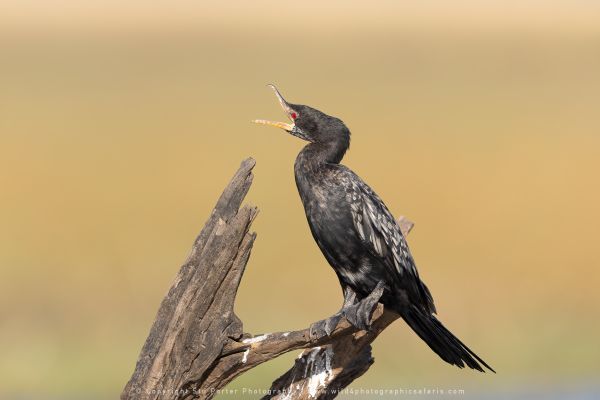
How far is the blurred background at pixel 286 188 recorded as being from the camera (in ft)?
50.8

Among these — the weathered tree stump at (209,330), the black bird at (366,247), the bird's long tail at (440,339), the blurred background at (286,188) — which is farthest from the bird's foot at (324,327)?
the blurred background at (286,188)

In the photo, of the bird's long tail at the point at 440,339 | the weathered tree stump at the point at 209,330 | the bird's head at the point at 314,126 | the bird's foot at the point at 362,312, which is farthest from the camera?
the bird's head at the point at 314,126

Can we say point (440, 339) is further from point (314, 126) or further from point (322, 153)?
point (314, 126)

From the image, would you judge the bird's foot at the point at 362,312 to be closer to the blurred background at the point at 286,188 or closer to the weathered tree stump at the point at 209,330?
the weathered tree stump at the point at 209,330

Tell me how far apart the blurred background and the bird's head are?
4532mm

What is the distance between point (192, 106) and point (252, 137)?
4493 millimetres

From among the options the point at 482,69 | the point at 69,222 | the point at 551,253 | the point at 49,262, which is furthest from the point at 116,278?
the point at 482,69

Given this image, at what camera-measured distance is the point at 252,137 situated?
2509 centimetres

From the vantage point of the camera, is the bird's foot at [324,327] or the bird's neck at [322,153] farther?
the bird's neck at [322,153]

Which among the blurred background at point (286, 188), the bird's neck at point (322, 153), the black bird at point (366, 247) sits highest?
the blurred background at point (286, 188)

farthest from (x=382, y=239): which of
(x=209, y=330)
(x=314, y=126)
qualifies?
(x=209, y=330)

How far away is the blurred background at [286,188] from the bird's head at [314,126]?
Result: 14.9 ft

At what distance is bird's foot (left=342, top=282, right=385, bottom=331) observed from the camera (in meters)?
9.48

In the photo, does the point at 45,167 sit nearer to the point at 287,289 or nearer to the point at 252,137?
the point at 252,137
